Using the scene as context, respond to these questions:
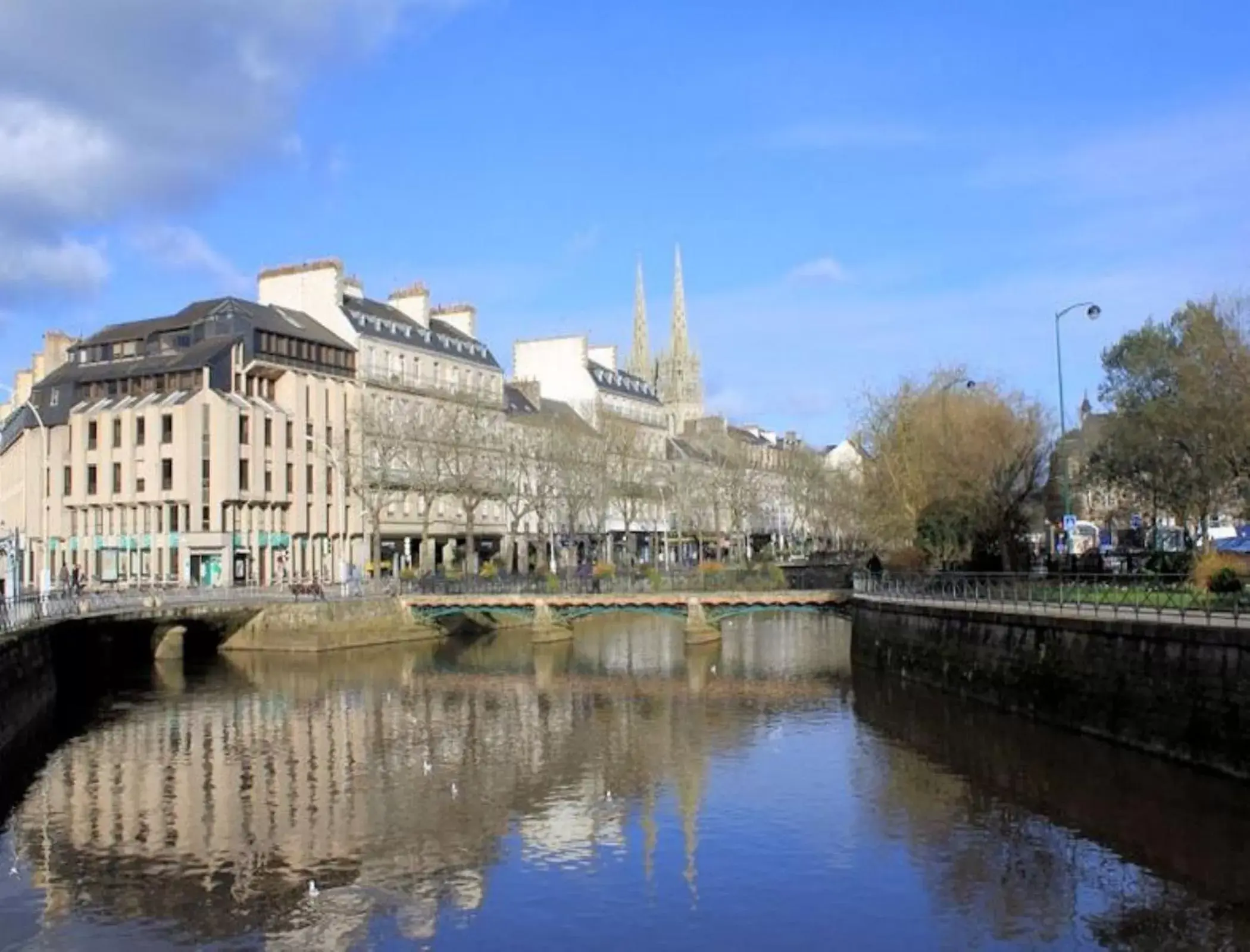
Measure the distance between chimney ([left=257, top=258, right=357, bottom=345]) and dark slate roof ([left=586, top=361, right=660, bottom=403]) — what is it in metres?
35.1

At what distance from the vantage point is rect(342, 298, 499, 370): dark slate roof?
89.3 m

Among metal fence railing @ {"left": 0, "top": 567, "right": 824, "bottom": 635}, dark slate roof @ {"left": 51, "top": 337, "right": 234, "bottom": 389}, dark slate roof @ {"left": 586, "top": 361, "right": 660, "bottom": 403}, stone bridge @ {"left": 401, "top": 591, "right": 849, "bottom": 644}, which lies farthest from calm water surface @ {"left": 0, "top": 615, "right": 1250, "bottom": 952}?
dark slate roof @ {"left": 586, "top": 361, "right": 660, "bottom": 403}

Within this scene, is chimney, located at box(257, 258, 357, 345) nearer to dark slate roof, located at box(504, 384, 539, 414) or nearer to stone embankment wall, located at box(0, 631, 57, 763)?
dark slate roof, located at box(504, 384, 539, 414)

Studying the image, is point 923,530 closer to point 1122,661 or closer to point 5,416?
point 1122,661

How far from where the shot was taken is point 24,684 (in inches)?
1613

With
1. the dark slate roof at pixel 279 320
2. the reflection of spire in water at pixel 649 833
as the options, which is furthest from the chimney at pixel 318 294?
the reflection of spire in water at pixel 649 833

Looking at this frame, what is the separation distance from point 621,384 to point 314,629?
204ft

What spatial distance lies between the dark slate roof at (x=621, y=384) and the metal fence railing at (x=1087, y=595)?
222 ft

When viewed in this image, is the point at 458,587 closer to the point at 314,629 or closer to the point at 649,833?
the point at 314,629

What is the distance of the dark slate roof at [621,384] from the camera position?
12044 cm

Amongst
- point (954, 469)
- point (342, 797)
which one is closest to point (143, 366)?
point (954, 469)

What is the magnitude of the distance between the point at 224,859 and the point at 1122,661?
2155 cm

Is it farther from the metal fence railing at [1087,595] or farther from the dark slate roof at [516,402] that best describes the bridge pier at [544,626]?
the dark slate roof at [516,402]

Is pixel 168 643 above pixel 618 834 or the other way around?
above
